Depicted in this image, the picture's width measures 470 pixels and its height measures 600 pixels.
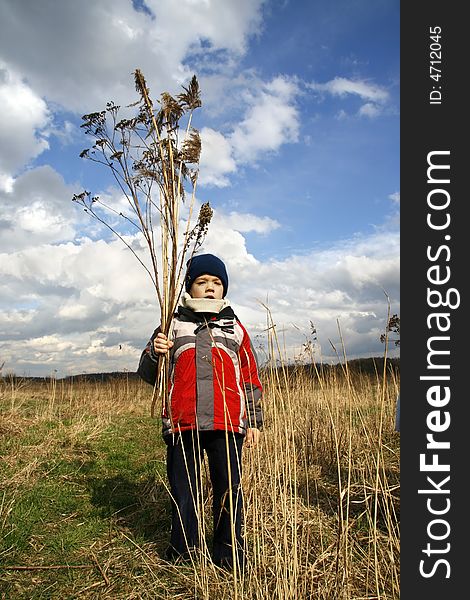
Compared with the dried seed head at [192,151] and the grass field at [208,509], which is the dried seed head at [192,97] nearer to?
the dried seed head at [192,151]

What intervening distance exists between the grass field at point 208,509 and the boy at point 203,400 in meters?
0.12

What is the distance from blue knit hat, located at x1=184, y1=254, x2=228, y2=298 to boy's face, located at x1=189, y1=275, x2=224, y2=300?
0.07 feet

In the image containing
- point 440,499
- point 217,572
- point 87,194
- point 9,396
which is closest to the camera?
point 440,499

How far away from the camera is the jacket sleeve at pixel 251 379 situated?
2.50 m

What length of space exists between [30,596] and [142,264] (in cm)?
172

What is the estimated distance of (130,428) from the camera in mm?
6793

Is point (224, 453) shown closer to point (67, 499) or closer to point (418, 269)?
point (418, 269)

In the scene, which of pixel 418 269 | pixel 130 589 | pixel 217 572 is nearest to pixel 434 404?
pixel 418 269

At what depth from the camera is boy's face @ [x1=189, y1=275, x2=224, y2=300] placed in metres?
2.56

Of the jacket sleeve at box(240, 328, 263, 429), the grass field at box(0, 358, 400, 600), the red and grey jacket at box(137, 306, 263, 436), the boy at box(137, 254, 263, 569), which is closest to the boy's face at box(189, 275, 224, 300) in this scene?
the boy at box(137, 254, 263, 569)

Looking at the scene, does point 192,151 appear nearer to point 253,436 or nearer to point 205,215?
point 205,215

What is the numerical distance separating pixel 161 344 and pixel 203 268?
1.55 feet

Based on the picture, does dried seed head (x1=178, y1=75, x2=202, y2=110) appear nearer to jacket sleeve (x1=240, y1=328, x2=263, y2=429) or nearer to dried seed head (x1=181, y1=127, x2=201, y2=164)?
dried seed head (x1=181, y1=127, x2=201, y2=164)

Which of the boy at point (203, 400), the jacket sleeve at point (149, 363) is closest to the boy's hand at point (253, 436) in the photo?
the boy at point (203, 400)
